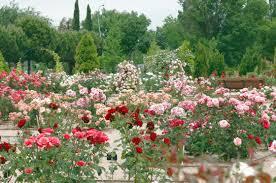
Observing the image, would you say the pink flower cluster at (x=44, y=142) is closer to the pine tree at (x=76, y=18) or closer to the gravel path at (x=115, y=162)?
the gravel path at (x=115, y=162)

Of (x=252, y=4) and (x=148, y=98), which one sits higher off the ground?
(x=252, y=4)

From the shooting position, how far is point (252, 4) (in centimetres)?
5003

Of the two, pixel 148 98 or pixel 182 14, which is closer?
pixel 148 98

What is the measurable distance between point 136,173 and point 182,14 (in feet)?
153

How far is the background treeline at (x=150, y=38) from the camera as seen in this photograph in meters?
31.2

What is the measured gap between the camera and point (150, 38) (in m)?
55.8

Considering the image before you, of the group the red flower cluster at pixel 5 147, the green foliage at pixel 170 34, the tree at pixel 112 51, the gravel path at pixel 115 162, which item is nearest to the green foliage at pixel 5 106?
the gravel path at pixel 115 162

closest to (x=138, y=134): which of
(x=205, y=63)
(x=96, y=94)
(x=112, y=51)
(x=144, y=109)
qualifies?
(x=144, y=109)

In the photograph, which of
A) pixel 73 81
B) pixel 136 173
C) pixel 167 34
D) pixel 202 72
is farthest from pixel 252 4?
pixel 136 173

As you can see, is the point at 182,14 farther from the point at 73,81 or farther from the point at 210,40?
the point at 73,81

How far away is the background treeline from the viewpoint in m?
31.2

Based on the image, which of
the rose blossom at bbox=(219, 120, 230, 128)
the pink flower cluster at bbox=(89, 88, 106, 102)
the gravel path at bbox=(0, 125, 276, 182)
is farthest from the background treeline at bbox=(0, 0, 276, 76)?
the rose blossom at bbox=(219, 120, 230, 128)

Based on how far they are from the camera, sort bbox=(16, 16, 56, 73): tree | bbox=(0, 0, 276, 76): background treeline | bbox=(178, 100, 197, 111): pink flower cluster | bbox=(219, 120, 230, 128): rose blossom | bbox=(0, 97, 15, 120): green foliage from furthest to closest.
A: bbox=(16, 16, 56, 73): tree, bbox=(0, 0, 276, 76): background treeline, bbox=(0, 97, 15, 120): green foliage, bbox=(178, 100, 197, 111): pink flower cluster, bbox=(219, 120, 230, 128): rose blossom

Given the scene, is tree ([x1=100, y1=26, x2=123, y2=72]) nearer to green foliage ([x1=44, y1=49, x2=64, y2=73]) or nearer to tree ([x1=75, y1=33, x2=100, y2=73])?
tree ([x1=75, y1=33, x2=100, y2=73])
